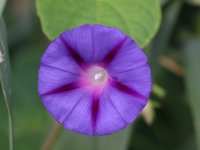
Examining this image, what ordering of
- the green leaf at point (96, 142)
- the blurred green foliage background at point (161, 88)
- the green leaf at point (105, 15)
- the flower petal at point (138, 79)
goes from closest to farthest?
the flower petal at point (138, 79)
the green leaf at point (105, 15)
the green leaf at point (96, 142)
the blurred green foliage background at point (161, 88)

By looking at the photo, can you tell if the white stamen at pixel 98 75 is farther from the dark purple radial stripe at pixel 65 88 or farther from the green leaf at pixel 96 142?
the green leaf at pixel 96 142

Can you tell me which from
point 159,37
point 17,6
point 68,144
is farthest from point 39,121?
point 17,6

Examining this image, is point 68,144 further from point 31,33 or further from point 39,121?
point 31,33

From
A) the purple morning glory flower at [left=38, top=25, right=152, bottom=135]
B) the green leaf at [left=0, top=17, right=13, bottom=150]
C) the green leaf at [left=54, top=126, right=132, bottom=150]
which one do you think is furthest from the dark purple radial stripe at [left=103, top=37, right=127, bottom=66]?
the green leaf at [left=54, top=126, right=132, bottom=150]

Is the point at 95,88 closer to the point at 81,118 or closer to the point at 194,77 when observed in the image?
the point at 81,118

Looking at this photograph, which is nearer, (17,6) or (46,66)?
(46,66)

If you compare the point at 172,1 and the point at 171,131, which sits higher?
the point at 172,1

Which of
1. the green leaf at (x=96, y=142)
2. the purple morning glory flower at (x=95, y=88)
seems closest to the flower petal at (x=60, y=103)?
the purple morning glory flower at (x=95, y=88)
